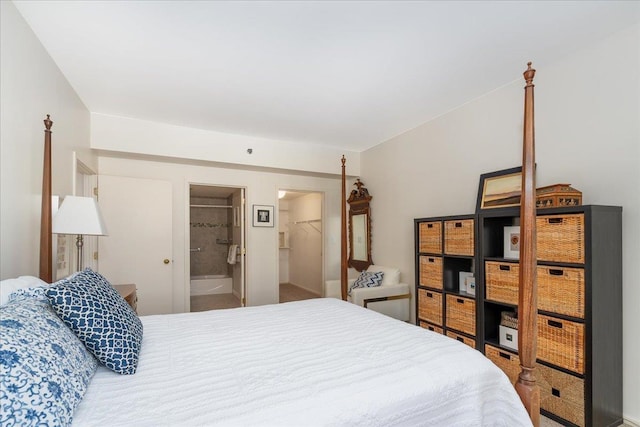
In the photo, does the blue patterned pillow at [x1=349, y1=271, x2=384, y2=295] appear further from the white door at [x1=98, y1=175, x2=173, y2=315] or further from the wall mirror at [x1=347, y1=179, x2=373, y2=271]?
the white door at [x1=98, y1=175, x2=173, y2=315]

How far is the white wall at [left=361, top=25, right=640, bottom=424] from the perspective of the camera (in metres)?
2.04

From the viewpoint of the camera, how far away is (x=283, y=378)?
1.21 meters

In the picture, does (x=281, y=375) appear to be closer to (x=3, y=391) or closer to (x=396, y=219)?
(x=3, y=391)

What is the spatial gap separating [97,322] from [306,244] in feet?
18.4

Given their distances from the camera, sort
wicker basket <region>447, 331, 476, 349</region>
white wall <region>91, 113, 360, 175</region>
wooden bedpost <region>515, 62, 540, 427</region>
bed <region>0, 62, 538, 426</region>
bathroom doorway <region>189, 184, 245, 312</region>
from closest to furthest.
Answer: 1. bed <region>0, 62, 538, 426</region>
2. wooden bedpost <region>515, 62, 540, 427</region>
3. wicker basket <region>447, 331, 476, 349</region>
4. white wall <region>91, 113, 360, 175</region>
5. bathroom doorway <region>189, 184, 245, 312</region>

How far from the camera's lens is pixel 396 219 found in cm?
423

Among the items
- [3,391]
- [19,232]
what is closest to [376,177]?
[19,232]

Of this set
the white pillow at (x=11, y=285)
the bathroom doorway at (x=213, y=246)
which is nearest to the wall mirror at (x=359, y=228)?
the bathroom doorway at (x=213, y=246)

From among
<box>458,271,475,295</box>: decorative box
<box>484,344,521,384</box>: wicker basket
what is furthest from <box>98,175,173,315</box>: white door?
<box>484,344,521,384</box>: wicker basket

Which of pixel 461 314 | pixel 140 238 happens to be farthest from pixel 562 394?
pixel 140 238

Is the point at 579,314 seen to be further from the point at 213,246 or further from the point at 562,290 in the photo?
the point at 213,246

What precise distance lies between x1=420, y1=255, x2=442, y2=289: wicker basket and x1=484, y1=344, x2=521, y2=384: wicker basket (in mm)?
682

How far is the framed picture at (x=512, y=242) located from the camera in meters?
2.58

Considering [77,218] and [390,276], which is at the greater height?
[77,218]
